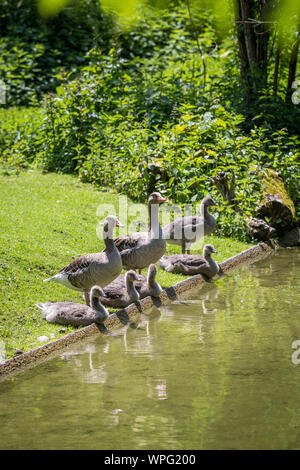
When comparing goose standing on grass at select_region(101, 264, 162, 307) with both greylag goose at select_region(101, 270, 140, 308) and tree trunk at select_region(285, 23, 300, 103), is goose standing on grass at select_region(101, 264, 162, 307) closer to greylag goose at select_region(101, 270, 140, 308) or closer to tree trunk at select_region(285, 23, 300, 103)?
greylag goose at select_region(101, 270, 140, 308)

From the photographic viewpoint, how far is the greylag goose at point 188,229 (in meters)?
12.0

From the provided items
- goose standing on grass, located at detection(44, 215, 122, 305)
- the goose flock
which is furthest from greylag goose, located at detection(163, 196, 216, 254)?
goose standing on grass, located at detection(44, 215, 122, 305)

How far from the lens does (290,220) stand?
1477 centimetres

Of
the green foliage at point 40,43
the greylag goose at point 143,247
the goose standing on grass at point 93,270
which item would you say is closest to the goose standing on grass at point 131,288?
the greylag goose at point 143,247

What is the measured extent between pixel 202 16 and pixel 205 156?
1322 cm

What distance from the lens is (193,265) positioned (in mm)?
11320

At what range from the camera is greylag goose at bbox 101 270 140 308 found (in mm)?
9516

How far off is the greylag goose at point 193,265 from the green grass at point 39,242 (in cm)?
16

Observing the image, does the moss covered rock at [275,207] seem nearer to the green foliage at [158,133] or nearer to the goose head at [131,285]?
the green foliage at [158,133]

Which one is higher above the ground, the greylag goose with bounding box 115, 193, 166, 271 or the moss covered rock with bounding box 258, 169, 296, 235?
the greylag goose with bounding box 115, 193, 166, 271

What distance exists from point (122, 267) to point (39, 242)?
191cm

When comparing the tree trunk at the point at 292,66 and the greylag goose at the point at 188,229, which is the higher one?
the tree trunk at the point at 292,66
